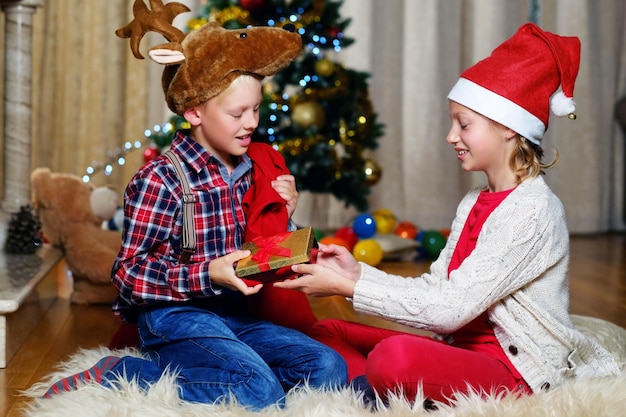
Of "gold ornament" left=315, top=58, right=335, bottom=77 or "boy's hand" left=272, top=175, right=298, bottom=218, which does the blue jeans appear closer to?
"boy's hand" left=272, top=175, right=298, bottom=218

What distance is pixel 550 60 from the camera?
5.74 ft

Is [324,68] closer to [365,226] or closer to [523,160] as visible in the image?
[365,226]

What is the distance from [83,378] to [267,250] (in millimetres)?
464

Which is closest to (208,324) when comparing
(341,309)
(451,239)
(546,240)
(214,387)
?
(214,387)

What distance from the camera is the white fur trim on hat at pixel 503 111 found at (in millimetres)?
1762

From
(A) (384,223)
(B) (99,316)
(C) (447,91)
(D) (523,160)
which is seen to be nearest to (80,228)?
(B) (99,316)

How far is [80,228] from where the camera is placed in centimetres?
295

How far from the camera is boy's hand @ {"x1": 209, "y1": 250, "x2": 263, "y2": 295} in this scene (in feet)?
5.54

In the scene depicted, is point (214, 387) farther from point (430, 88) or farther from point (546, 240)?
point (430, 88)

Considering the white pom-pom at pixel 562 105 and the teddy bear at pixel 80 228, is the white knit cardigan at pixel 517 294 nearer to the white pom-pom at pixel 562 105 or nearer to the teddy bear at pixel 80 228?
the white pom-pom at pixel 562 105

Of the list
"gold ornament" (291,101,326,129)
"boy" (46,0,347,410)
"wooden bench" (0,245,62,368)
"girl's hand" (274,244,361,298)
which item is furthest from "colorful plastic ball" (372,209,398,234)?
"girl's hand" (274,244,361,298)

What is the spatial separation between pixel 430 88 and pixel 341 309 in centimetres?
230

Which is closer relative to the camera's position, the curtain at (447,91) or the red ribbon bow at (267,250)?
the red ribbon bow at (267,250)

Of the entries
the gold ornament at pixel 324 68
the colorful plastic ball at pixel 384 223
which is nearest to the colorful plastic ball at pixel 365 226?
the colorful plastic ball at pixel 384 223
